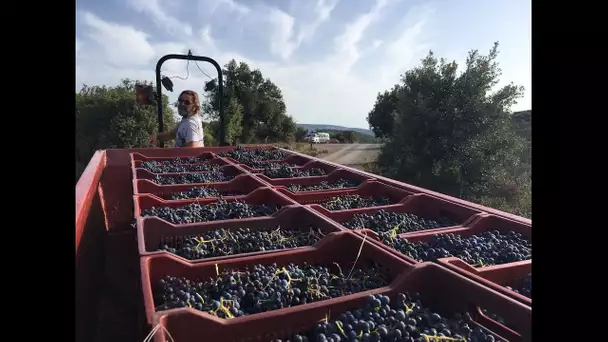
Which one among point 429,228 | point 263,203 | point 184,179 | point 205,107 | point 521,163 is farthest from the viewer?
point 205,107

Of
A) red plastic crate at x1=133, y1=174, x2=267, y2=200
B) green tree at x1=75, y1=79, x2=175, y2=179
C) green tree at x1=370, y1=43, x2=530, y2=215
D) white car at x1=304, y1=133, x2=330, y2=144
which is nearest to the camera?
red plastic crate at x1=133, y1=174, x2=267, y2=200

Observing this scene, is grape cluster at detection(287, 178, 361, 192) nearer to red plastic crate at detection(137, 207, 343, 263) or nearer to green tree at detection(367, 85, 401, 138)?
red plastic crate at detection(137, 207, 343, 263)

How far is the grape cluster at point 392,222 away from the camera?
1950 millimetres

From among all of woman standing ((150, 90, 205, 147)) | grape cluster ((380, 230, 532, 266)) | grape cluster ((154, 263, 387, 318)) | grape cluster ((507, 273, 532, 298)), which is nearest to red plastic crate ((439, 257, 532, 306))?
grape cluster ((507, 273, 532, 298))

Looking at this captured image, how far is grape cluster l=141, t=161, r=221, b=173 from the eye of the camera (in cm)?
365

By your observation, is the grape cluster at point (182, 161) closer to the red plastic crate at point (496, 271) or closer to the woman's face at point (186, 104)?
the woman's face at point (186, 104)

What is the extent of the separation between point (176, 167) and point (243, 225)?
6.98 ft

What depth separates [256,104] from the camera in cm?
2244

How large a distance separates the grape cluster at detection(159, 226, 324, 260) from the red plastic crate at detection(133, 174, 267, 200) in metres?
0.91

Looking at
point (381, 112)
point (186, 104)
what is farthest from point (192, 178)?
point (381, 112)
